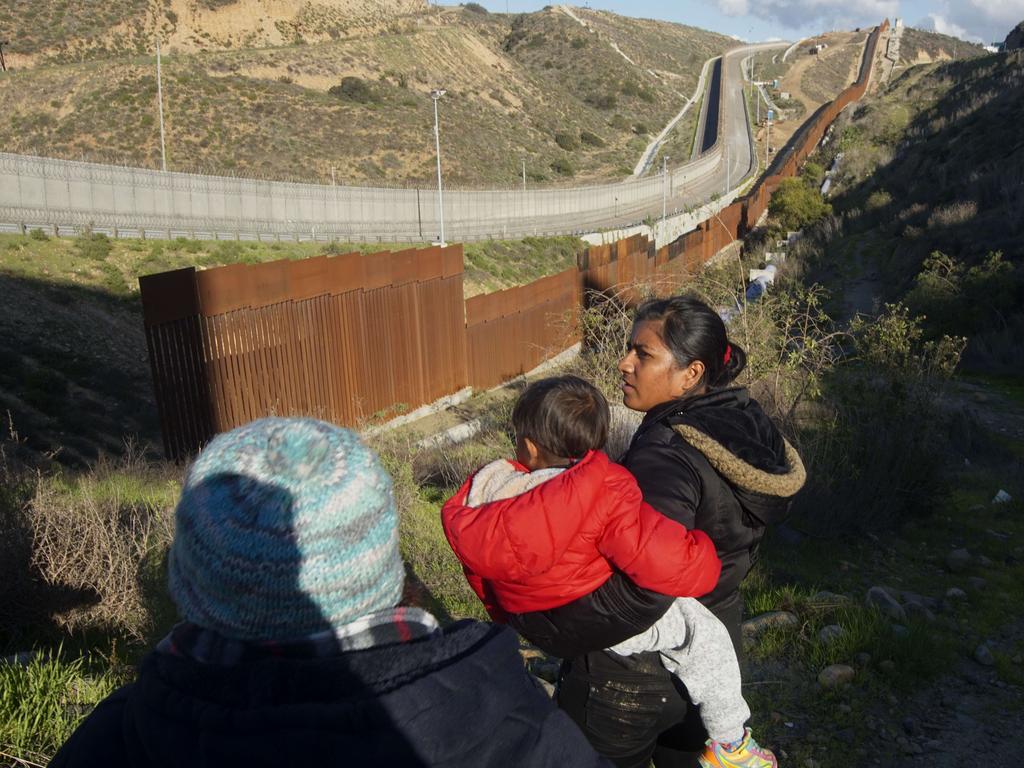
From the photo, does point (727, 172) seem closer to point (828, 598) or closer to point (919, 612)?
point (919, 612)

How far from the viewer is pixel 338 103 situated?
52438 millimetres

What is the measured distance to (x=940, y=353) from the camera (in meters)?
8.33

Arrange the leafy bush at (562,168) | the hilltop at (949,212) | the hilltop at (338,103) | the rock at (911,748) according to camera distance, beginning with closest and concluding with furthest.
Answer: the rock at (911,748), the hilltop at (949,212), the hilltop at (338,103), the leafy bush at (562,168)

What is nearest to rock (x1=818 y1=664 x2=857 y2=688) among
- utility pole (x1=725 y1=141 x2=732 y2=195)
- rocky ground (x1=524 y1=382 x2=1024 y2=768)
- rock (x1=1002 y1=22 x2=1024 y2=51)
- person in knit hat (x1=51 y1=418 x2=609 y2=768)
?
rocky ground (x1=524 y1=382 x2=1024 y2=768)

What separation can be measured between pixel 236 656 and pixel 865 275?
23105 mm

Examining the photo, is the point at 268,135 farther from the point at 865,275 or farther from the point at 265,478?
the point at 265,478

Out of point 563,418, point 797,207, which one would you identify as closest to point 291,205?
point 797,207

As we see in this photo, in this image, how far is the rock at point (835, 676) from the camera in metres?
4.08

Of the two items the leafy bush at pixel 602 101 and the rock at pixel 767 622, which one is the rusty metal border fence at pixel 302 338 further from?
the leafy bush at pixel 602 101

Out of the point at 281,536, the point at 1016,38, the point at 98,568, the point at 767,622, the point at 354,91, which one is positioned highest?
the point at 1016,38

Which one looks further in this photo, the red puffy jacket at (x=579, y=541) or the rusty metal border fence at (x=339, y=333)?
Answer: the rusty metal border fence at (x=339, y=333)

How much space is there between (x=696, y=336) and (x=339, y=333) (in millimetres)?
9909

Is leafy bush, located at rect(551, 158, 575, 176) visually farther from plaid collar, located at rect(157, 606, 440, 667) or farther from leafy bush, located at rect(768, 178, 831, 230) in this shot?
→ plaid collar, located at rect(157, 606, 440, 667)

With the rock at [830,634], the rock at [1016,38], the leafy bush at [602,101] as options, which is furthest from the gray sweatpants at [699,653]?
the leafy bush at [602,101]
